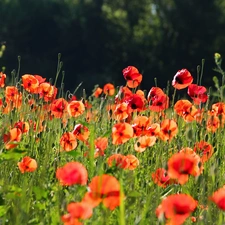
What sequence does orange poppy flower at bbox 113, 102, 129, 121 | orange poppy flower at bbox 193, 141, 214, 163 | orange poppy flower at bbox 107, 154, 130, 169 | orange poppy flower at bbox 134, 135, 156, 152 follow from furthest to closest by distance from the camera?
1. orange poppy flower at bbox 113, 102, 129, 121
2. orange poppy flower at bbox 193, 141, 214, 163
3. orange poppy flower at bbox 134, 135, 156, 152
4. orange poppy flower at bbox 107, 154, 130, 169

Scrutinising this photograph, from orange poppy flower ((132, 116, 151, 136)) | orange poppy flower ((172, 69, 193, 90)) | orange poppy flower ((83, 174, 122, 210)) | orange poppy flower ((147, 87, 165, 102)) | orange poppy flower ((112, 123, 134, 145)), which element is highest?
orange poppy flower ((172, 69, 193, 90))

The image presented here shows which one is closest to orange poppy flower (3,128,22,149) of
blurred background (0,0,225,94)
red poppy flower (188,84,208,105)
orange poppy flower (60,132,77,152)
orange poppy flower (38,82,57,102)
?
orange poppy flower (60,132,77,152)

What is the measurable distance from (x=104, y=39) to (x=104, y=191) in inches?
1084

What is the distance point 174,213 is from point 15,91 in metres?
1.73

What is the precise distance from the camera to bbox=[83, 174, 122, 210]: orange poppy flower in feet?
4.78

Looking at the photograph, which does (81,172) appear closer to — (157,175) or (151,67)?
(157,175)

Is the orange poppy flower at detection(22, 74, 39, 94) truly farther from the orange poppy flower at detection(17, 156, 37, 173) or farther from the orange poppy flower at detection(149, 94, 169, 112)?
the orange poppy flower at detection(17, 156, 37, 173)

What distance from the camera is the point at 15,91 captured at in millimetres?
3035

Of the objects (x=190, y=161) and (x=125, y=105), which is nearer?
(x=190, y=161)

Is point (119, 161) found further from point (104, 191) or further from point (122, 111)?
point (122, 111)

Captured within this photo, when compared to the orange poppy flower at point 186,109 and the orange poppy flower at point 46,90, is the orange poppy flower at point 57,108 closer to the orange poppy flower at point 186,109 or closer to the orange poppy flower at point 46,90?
the orange poppy flower at point 46,90

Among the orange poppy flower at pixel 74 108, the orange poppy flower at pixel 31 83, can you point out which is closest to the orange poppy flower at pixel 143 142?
the orange poppy flower at pixel 74 108

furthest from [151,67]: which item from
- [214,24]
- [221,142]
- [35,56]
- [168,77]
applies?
[221,142]

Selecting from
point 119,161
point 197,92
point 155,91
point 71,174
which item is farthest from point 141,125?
point 71,174
